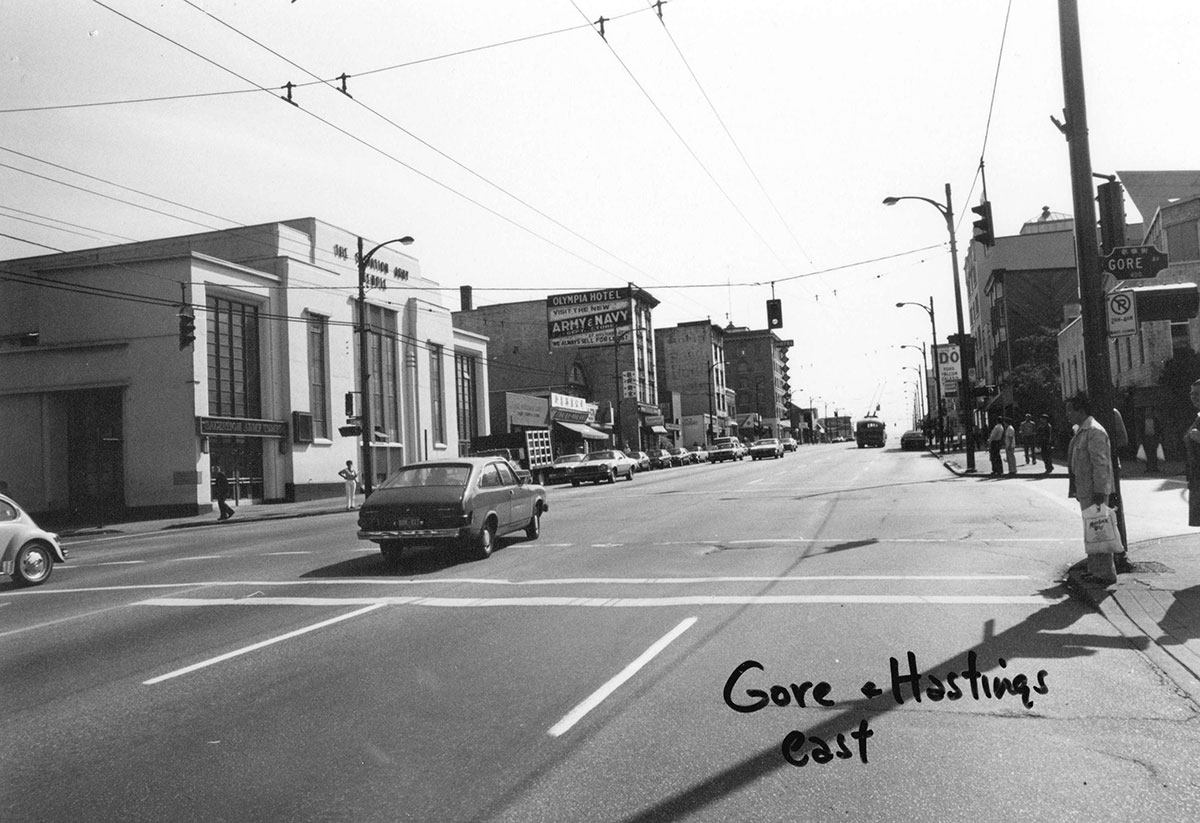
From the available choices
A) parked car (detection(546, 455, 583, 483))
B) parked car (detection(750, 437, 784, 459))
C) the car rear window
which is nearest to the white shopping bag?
the car rear window

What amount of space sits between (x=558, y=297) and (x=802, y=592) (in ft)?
165

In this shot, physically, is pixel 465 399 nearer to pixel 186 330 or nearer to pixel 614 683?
pixel 186 330

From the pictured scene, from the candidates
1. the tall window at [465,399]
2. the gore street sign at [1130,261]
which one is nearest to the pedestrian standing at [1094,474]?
the gore street sign at [1130,261]

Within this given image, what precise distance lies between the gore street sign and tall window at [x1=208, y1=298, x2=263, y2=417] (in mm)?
29831

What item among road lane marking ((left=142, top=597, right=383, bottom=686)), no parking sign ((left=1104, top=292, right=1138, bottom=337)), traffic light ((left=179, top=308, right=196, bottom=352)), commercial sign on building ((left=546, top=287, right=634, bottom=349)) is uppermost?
commercial sign on building ((left=546, top=287, right=634, bottom=349))

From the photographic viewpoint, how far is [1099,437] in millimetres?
8898

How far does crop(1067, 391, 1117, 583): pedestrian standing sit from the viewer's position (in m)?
8.82

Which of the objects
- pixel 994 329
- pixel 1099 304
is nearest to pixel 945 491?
pixel 1099 304

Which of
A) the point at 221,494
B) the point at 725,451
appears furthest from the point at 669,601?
the point at 725,451

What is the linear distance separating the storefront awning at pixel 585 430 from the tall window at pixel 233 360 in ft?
94.0

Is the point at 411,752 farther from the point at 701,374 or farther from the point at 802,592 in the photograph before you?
the point at 701,374

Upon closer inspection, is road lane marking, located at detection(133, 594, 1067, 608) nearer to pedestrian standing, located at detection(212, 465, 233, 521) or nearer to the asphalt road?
the asphalt road

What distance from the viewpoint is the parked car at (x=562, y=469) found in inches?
1590

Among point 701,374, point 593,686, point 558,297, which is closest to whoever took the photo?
point 593,686
